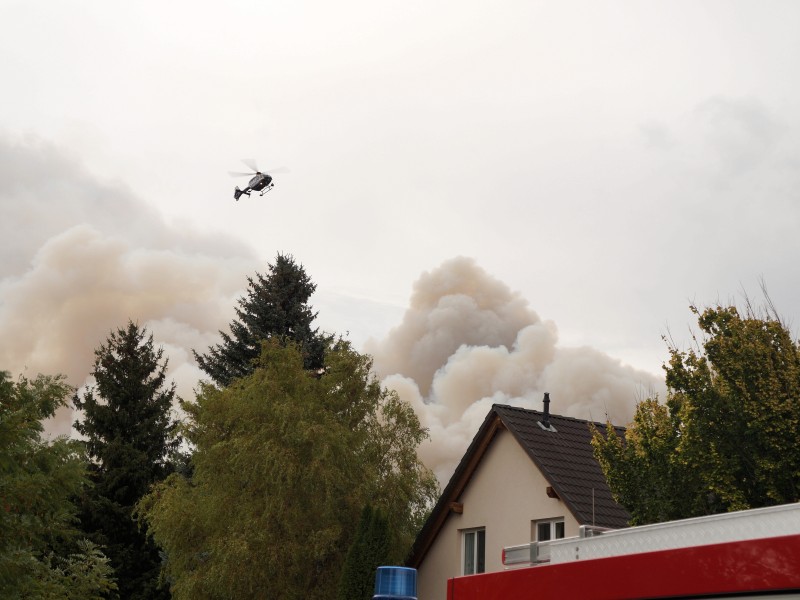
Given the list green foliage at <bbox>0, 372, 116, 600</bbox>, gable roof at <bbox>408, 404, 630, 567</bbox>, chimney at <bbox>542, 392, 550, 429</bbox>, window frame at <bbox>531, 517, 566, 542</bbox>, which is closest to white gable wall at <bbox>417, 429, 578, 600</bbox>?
window frame at <bbox>531, 517, 566, 542</bbox>

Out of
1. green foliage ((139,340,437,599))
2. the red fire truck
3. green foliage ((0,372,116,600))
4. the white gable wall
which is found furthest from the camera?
green foliage ((139,340,437,599))

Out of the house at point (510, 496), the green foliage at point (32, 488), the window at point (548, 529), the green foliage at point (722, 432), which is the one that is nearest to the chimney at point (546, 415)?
the house at point (510, 496)

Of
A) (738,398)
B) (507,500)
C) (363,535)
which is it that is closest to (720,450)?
(738,398)

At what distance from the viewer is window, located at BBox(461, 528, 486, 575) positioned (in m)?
26.3

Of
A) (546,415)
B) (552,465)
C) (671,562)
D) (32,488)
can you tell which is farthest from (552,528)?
(671,562)

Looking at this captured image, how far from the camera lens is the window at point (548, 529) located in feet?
78.7

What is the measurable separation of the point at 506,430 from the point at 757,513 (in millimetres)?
22149

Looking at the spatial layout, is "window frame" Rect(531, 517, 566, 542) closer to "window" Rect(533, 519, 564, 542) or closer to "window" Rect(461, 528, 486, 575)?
"window" Rect(533, 519, 564, 542)

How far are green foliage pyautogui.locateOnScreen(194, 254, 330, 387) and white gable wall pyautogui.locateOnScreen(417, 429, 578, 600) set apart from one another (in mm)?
21296

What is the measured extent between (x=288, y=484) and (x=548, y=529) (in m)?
7.05

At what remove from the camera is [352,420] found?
29297 mm

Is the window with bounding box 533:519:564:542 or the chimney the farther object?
the chimney

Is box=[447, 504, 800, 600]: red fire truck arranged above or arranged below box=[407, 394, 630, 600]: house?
below

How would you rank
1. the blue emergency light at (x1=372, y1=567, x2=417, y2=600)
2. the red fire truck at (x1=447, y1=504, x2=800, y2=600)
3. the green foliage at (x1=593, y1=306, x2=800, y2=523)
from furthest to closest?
the green foliage at (x1=593, y1=306, x2=800, y2=523), the blue emergency light at (x1=372, y1=567, x2=417, y2=600), the red fire truck at (x1=447, y1=504, x2=800, y2=600)
